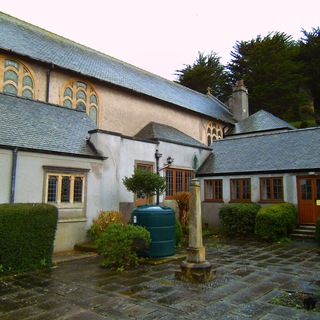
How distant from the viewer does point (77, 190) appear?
11.6 metres

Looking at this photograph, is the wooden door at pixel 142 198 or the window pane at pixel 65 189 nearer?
the window pane at pixel 65 189

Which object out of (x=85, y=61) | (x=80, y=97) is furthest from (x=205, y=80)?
(x=80, y=97)

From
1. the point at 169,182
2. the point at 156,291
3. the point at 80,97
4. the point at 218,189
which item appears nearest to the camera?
the point at 156,291

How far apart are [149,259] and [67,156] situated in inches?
189

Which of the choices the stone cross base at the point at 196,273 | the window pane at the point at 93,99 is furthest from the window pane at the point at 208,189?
the stone cross base at the point at 196,273

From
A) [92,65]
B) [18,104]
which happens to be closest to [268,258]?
[18,104]

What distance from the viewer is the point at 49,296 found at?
5.95 metres

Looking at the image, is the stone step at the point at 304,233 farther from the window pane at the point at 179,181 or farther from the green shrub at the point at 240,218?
the window pane at the point at 179,181

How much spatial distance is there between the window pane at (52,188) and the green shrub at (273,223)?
868 centimetres

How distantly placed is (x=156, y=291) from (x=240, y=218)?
944cm

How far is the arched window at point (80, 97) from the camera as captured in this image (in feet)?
54.5

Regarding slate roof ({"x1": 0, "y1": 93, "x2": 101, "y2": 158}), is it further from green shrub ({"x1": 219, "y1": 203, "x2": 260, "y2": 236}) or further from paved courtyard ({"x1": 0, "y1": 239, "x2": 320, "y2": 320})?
green shrub ({"x1": 219, "y1": 203, "x2": 260, "y2": 236})

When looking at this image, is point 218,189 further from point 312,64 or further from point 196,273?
point 312,64

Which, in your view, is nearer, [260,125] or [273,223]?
[273,223]
